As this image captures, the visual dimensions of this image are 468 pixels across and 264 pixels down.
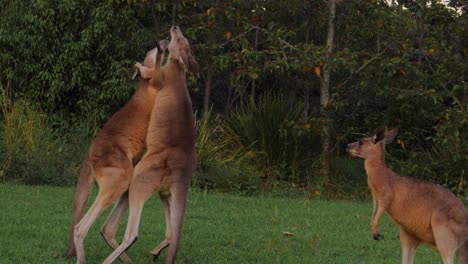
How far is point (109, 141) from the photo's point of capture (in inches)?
317

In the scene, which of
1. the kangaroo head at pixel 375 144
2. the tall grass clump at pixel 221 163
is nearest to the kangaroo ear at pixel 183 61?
the kangaroo head at pixel 375 144

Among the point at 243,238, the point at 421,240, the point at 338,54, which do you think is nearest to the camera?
the point at 421,240

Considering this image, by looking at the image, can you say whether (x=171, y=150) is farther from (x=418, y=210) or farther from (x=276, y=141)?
(x=276, y=141)

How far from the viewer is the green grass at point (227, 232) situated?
29.7 ft

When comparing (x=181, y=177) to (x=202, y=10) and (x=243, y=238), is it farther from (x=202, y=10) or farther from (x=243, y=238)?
(x=202, y=10)

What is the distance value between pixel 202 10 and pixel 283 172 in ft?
16.9

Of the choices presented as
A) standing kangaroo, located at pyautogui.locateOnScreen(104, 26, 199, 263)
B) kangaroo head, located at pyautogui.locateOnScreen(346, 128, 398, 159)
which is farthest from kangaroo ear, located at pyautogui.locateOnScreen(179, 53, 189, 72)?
kangaroo head, located at pyautogui.locateOnScreen(346, 128, 398, 159)

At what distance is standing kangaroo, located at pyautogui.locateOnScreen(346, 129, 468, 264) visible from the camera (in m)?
7.52

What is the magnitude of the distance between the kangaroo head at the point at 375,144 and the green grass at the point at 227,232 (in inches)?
51.4

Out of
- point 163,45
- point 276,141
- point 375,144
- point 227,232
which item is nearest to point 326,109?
point 276,141

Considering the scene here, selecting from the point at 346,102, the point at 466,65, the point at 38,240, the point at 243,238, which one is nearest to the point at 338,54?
the point at 346,102

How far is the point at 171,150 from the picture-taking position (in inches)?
314

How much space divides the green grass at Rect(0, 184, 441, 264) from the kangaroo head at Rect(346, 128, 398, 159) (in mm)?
1306

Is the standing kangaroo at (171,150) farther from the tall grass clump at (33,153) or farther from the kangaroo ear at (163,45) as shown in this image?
the tall grass clump at (33,153)
